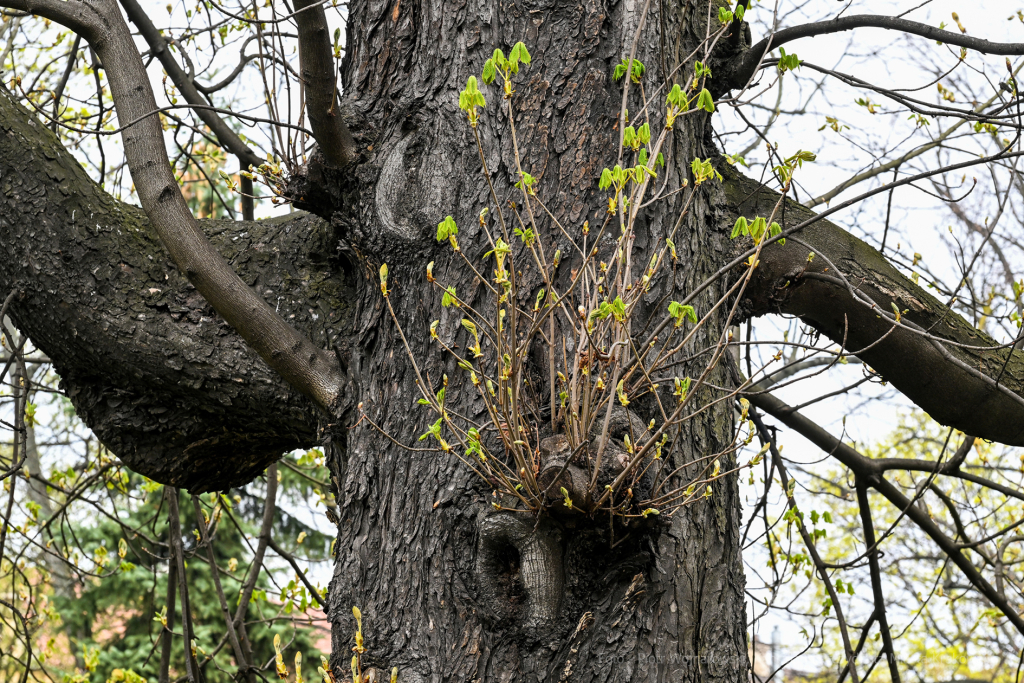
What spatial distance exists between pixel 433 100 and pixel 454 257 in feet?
1.63

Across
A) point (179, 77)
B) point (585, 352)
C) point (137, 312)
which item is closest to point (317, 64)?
point (137, 312)

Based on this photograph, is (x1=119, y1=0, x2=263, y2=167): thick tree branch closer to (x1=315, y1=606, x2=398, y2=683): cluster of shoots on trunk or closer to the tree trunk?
the tree trunk

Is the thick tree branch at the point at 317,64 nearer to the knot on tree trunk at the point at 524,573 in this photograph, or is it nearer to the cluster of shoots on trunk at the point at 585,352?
the cluster of shoots on trunk at the point at 585,352

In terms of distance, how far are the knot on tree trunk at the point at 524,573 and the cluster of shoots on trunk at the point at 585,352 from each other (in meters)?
0.06

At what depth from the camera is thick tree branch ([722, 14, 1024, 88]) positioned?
8.05 ft

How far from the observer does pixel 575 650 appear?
5.52ft

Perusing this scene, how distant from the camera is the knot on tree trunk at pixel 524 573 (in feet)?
5.59

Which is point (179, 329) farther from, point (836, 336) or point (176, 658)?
point (176, 658)

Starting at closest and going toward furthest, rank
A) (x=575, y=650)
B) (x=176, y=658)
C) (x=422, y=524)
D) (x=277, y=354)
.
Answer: (x=575, y=650) < (x=422, y=524) < (x=277, y=354) < (x=176, y=658)

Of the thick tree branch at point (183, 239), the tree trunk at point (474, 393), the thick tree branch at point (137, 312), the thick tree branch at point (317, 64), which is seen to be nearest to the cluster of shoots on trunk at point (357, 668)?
the tree trunk at point (474, 393)

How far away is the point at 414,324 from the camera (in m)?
2.06

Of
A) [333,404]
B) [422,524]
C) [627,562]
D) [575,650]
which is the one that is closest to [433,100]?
[333,404]

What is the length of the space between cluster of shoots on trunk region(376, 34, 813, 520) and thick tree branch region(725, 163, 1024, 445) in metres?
0.73

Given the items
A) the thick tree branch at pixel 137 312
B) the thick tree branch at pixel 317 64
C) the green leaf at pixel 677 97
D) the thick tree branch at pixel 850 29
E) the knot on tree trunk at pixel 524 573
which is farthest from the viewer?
the thick tree branch at pixel 850 29
